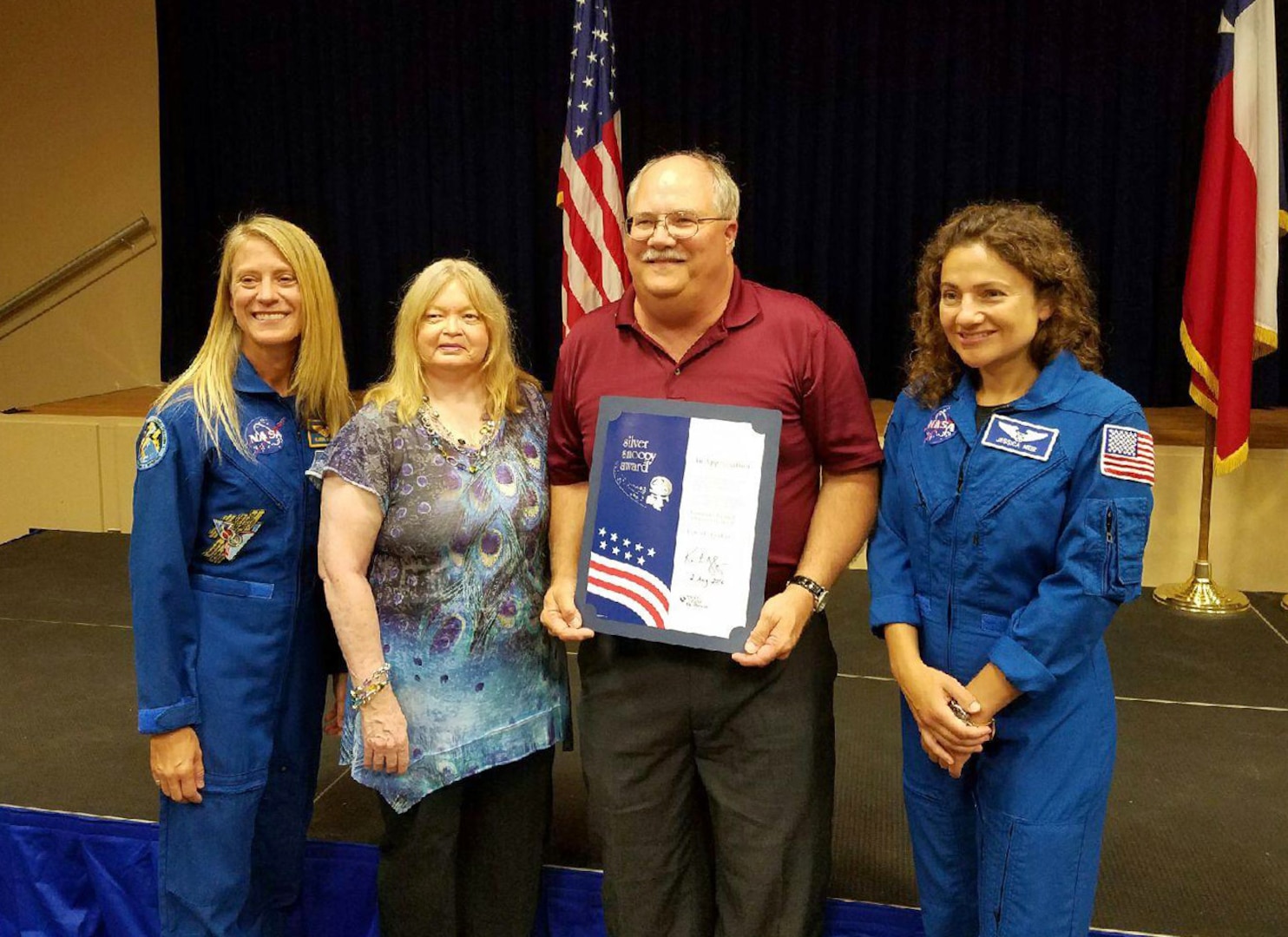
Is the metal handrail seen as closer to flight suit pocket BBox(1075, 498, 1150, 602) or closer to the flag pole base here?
the flag pole base

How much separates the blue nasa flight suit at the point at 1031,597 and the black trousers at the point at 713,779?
19 cm

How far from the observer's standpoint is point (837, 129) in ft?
19.9

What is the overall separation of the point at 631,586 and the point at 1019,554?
548 millimetres

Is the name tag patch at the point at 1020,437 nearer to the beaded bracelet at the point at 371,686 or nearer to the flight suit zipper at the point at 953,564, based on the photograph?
the flight suit zipper at the point at 953,564

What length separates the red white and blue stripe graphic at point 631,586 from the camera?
5.43 ft

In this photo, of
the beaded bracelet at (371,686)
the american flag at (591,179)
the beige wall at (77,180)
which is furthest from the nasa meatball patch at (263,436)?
the beige wall at (77,180)

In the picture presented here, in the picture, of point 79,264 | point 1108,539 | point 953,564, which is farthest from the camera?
point 79,264

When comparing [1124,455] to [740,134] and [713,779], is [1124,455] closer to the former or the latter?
[713,779]

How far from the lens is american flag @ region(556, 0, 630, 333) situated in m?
4.70

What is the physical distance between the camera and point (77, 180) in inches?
278

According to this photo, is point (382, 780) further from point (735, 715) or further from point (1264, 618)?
point (1264, 618)

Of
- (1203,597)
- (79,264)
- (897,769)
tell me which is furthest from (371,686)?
(79,264)

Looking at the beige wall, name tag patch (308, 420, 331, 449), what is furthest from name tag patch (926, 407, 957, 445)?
the beige wall

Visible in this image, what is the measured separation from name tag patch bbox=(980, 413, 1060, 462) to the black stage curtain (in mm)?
3859
